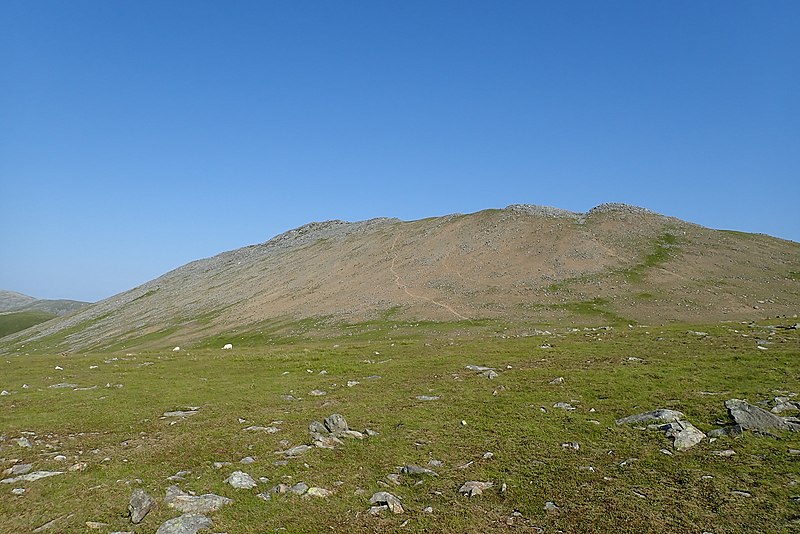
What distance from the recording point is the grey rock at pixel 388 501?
12680 millimetres

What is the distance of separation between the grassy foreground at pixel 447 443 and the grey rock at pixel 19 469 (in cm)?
22

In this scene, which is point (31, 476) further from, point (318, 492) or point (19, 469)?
point (318, 492)

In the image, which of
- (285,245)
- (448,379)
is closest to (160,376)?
(448,379)

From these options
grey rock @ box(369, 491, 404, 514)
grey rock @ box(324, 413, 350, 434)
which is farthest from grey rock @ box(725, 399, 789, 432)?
grey rock @ box(324, 413, 350, 434)

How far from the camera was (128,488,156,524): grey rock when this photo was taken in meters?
12.2

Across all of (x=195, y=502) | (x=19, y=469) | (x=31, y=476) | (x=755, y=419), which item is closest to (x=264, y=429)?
(x=195, y=502)

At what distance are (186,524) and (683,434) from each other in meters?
15.9

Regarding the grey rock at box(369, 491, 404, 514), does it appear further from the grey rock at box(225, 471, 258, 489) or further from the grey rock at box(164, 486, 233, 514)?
the grey rock at box(164, 486, 233, 514)

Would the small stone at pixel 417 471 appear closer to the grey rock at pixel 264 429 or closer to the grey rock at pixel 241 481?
the grey rock at pixel 241 481

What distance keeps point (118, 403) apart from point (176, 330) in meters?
75.7

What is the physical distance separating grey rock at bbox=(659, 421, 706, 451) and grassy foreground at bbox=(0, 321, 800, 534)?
308 mm

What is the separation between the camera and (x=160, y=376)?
36875 mm

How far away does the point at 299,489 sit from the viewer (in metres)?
13.9

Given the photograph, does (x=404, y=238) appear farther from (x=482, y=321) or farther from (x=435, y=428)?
(x=435, y=428)
